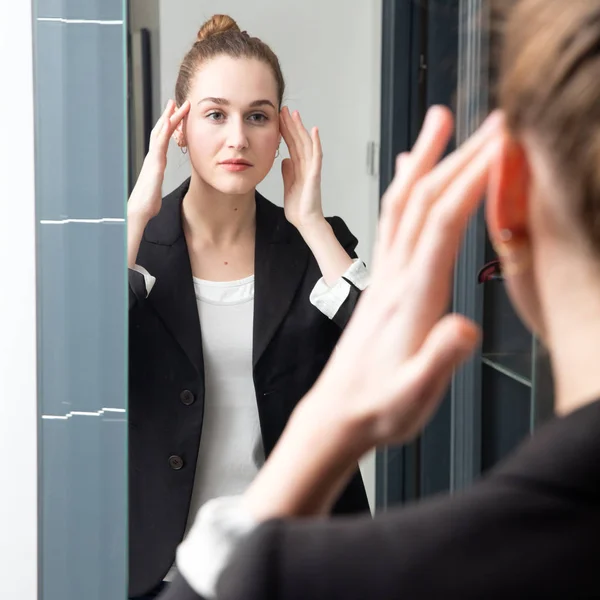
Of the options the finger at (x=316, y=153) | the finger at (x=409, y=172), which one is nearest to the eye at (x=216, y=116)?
the finger at (x=316, y=153)

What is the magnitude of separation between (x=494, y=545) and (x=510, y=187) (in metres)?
0.14

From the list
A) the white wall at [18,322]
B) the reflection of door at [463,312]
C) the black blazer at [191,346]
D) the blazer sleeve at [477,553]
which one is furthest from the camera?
the white wall at [18,322]

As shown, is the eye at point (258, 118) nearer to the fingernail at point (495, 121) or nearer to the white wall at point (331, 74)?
the white wall at point (331, 74)

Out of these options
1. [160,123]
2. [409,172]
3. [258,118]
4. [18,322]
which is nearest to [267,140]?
[258,118]

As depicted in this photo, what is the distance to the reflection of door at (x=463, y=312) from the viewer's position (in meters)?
1.01

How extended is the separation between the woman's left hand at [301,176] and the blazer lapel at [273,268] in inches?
0.7

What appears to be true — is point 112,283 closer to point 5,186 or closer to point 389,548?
point 5,186

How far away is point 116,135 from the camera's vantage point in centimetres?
119

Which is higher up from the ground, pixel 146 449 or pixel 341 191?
pixel 341 191

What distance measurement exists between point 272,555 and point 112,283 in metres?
0.91

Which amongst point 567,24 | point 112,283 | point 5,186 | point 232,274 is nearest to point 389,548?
point 567,24

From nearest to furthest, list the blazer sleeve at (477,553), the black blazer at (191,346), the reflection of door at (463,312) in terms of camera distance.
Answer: the blazer sleeve at (477,553)
the reflection of door at (463,312)
the black blazer at (191,346)

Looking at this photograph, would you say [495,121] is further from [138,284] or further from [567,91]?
[138,284]

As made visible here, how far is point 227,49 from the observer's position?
3.61ft
